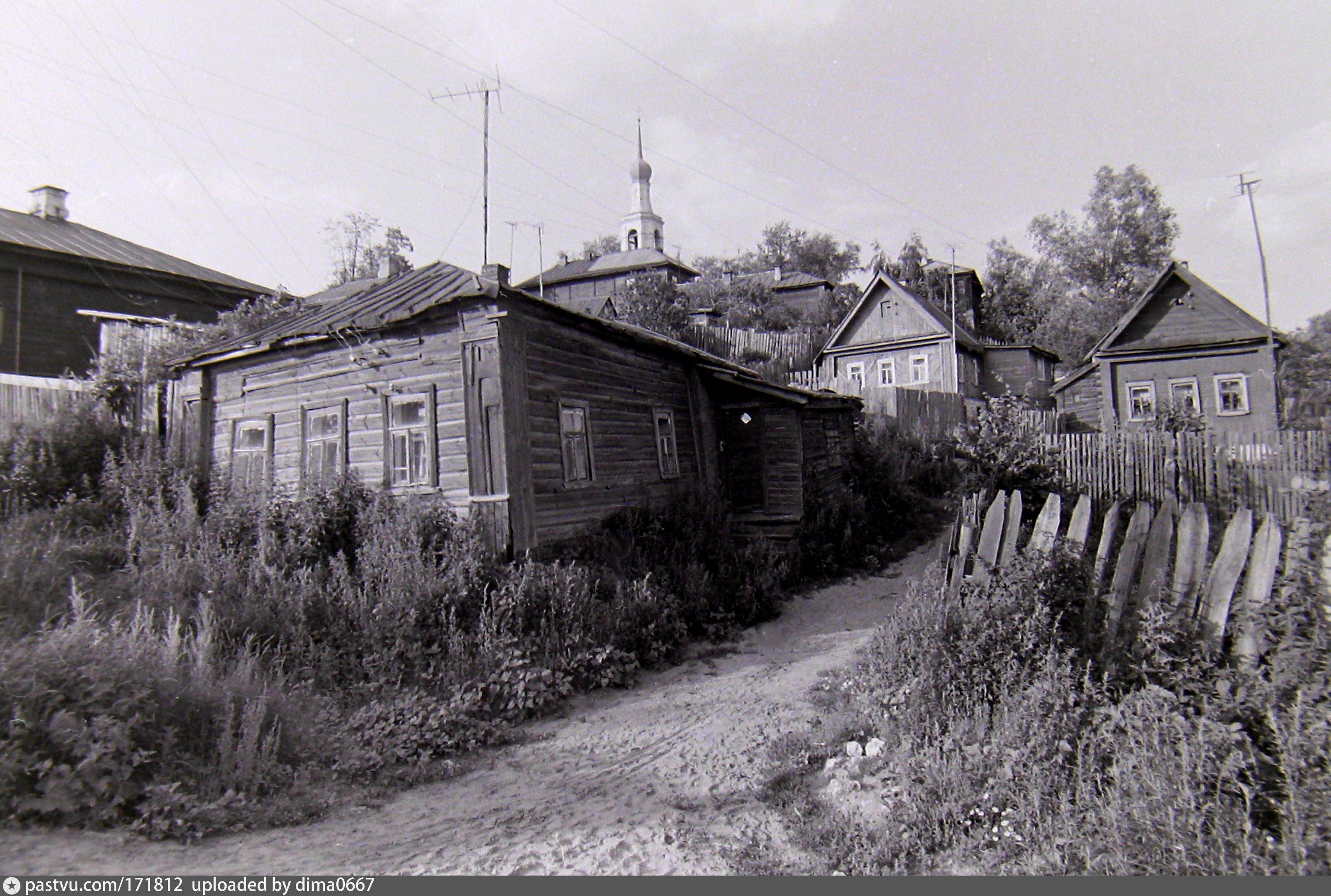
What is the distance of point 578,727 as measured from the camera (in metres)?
6.20

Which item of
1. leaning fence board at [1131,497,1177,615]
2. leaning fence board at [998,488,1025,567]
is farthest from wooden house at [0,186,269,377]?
leaning fence board at [1131,497,1177,615]

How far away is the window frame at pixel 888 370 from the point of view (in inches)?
1282

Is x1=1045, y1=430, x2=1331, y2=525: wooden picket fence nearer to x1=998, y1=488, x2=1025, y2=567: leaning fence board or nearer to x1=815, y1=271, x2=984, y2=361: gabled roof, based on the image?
x1=998, y1=488, x2=1025, y2=567: leaning fence board

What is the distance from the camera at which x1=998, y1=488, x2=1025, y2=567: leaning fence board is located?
18.0 ft

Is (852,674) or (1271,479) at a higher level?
(1271,479)

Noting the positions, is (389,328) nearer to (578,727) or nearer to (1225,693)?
(578,727)

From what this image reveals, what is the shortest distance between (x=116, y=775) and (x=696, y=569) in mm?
6687

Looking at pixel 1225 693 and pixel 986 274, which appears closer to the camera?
pixel 1225 693

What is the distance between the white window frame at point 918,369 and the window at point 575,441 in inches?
969

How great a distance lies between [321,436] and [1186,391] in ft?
88.1

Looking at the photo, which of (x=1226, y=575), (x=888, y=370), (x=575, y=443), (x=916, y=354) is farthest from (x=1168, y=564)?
(x=888, y=370)

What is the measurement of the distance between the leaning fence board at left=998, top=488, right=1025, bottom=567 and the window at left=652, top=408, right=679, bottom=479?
23.9ft

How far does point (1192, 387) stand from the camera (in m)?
24.3

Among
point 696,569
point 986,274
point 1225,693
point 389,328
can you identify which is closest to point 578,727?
point 696,569
